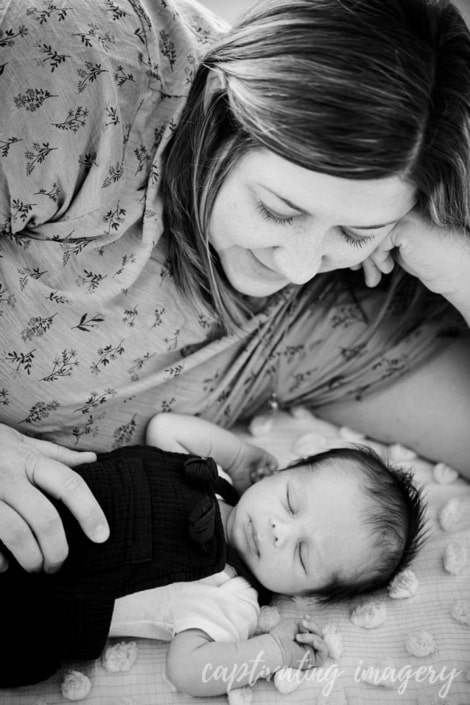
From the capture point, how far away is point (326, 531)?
1317mm

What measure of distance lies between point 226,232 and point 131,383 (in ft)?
1.21

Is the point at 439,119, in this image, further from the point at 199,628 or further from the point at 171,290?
the point at 199,628

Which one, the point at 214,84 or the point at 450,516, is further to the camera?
the point at 450,516

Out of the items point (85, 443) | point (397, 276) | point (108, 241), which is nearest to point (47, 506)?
point (85, 443)

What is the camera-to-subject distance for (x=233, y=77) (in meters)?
1.09

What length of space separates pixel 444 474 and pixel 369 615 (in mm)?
471

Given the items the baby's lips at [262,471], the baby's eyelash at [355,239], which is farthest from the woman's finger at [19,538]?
the baby's eyelash at [355,239]

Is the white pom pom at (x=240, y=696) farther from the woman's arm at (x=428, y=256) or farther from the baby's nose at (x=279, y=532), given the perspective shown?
the woman's arm at (x=428, y=256)

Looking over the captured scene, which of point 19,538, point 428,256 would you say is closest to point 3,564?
point 19,538

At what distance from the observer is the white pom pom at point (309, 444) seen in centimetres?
165

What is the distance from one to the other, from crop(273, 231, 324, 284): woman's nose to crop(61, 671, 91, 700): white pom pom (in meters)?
0.76

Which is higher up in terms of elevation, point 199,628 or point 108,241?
point 108,241

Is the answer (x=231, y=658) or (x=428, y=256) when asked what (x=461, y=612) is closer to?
(x=231, y=658)

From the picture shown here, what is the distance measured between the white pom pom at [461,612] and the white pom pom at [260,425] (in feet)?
2.00
